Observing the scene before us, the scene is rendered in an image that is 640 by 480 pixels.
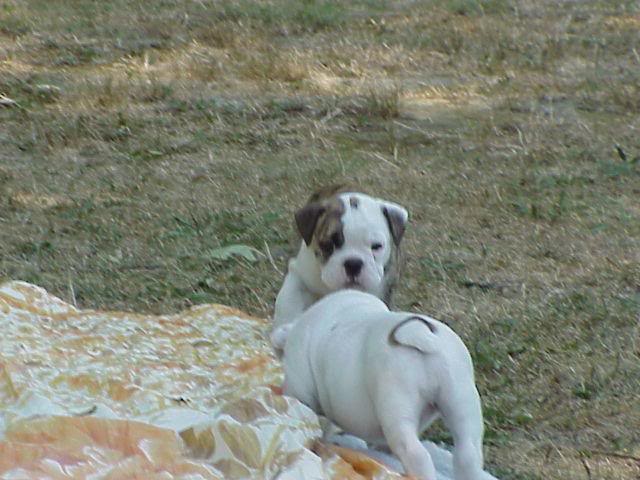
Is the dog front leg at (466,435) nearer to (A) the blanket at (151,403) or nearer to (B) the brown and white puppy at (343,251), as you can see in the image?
(A) the blanket at (151,403)

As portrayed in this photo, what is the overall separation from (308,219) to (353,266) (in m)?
0.35

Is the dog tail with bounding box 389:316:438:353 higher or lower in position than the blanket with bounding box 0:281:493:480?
higher

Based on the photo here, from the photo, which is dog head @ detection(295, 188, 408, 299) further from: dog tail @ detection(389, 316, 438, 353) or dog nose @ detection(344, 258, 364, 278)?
dog tail @ detection(389, 316, 438, 353)

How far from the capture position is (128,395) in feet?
15.9

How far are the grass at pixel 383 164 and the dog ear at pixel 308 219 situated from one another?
88 cm

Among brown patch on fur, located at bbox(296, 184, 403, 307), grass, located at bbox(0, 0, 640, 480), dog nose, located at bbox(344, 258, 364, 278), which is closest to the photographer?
dog nose, located at bbox(344, 258, 364, 278)

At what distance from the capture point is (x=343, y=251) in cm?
556

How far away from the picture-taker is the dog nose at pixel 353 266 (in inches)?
216

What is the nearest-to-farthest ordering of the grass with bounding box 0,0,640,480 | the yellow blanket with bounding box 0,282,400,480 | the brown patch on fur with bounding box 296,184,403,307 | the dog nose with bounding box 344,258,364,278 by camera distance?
the yellow blanket with bounding box 0,282,400,480 < the dog nose with bounding box 344,258,364,278 < the brown patch on fur with bounding box 296,184,403,307 < the grass with bounding box 0,0,640,480

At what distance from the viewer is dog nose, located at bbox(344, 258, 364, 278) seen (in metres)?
5.49

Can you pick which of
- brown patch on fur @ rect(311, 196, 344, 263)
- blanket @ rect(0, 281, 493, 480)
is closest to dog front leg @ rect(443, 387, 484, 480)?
blanket @ rect(0, 281, 493, 480)

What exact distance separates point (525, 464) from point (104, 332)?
1.86 m

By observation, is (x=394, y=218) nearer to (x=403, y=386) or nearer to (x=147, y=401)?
(x=147, y=401)

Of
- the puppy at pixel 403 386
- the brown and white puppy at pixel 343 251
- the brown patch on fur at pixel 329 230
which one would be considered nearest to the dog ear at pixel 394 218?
the brown and white puppy at pixel 343 251
